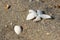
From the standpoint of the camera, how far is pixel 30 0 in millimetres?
2020

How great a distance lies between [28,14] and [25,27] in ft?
0.38

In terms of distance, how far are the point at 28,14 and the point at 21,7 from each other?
0.10m

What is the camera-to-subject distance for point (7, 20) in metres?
1.93

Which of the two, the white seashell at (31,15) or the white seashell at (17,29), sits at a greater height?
the white seashell at (31,15)

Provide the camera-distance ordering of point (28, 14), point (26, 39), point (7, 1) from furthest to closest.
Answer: point (7, 1), point (28, 14), point (26, 39)

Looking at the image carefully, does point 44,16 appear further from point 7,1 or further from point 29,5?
point 7,1

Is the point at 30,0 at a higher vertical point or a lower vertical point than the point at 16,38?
higher

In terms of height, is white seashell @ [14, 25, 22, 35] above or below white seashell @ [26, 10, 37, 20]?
below

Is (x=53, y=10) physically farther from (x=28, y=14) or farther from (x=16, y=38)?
(x=16, y=38)

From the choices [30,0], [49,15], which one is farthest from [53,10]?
[30,0]

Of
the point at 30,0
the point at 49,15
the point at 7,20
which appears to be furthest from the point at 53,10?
the point at 7,20

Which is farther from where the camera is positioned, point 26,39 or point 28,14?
point 28,14

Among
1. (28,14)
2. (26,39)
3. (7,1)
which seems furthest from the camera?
(7,1)

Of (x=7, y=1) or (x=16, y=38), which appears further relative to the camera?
(x=7, y=1)
